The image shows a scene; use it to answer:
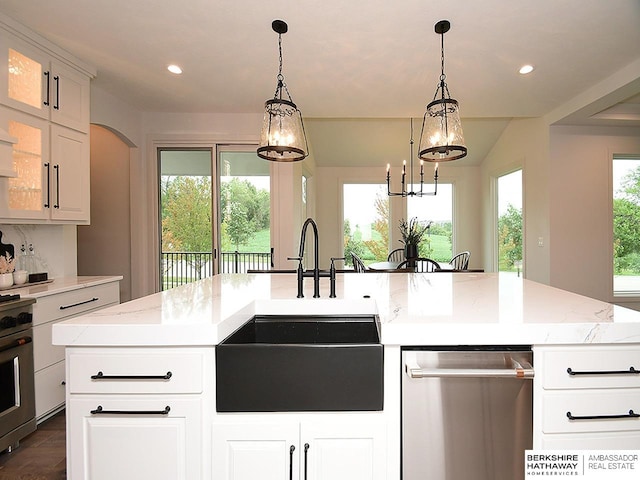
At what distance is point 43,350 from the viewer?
221cm

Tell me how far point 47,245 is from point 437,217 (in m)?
5.78

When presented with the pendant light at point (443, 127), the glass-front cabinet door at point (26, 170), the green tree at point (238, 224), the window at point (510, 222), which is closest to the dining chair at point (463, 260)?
the window at point (510, 222)

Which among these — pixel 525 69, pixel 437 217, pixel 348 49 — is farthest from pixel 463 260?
pixel 348 49

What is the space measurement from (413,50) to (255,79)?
1.48 m

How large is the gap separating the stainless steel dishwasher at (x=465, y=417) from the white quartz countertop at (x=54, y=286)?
235cm

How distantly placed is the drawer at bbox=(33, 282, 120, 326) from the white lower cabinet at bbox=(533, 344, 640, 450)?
8.92ft

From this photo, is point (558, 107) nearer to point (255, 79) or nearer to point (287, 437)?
point (255, 79)

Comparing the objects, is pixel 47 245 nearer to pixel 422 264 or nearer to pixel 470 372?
pixel 470 372

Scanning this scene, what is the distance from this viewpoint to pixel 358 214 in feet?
21.3

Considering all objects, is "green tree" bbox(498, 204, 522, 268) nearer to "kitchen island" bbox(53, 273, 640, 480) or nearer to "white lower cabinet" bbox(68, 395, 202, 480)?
"kitchen island" bbox(53, 273, 640, 480)

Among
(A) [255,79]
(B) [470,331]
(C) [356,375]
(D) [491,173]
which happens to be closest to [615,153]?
(D) [491,173]

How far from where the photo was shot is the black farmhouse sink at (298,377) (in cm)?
106

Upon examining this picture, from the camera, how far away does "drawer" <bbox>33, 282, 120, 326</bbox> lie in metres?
2.21

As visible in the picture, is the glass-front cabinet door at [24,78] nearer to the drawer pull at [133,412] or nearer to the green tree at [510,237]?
the drawer pull at [133,412]
